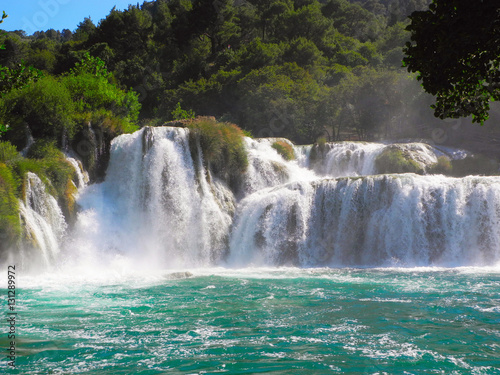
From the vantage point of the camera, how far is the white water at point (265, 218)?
2042cm

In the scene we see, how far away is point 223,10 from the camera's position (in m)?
53.4

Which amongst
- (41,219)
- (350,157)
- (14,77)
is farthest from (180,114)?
(14,77)

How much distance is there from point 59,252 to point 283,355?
47.5 ft

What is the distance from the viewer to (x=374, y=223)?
21344 mm

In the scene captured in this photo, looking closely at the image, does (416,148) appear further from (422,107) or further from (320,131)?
(320,131)

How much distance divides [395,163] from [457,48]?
22719 millimetres

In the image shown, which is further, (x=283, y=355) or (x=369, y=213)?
(x=369, y=213)

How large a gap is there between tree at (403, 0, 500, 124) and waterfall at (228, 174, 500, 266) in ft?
46.6

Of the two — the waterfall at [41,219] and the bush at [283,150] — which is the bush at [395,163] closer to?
the bush at [283,150]

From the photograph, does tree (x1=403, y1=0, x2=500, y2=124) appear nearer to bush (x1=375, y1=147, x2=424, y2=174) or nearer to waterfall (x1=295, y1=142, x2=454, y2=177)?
bush (x1=375, y1=147, x2=424, y2=174)

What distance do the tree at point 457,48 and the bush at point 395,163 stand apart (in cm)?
2146

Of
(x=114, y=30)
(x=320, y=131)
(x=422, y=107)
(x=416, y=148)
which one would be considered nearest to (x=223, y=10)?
(x=114, y=30)

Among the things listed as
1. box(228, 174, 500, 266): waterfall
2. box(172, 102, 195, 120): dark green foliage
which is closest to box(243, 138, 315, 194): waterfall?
box(228, 174, 500, 266): waterfall

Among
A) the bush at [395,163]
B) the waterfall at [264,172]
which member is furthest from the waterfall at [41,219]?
the bush at [395,163]
